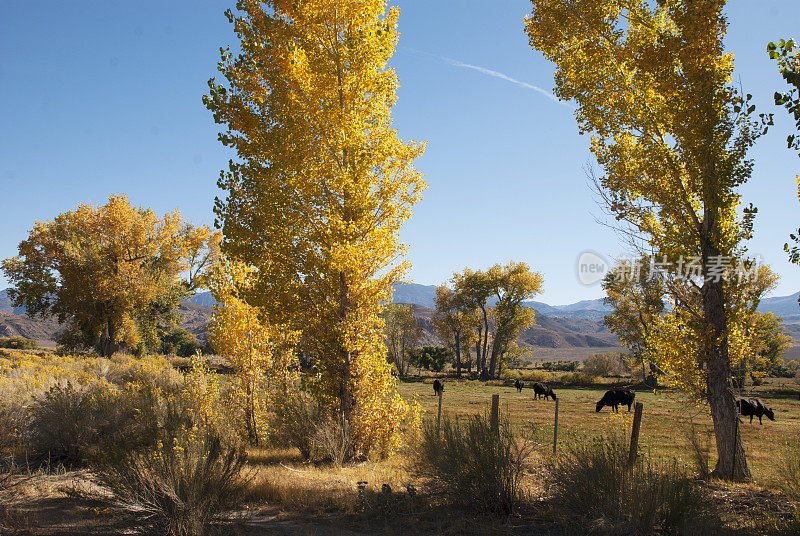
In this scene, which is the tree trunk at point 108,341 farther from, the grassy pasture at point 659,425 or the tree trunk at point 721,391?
the tree trunk at point 721,391

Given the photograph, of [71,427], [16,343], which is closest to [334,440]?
[71,427]

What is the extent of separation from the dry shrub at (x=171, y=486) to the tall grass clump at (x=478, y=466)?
313cm

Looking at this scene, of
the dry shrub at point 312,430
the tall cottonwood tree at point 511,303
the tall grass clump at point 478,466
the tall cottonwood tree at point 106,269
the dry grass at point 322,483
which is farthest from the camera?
the tall cottonwood tree at point 511,303

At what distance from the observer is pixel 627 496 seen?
5.47 metres

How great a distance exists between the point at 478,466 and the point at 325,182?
6265 millimetres

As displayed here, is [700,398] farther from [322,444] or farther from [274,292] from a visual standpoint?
[274,292]

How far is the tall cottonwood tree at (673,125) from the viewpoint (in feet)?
29.4

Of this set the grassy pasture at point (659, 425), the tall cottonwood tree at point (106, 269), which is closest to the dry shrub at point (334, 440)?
the grassy pasture at point (659, 425)

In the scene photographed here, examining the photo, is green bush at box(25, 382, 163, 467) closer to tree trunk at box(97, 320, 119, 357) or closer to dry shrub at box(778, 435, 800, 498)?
dry shrub at box(778, 435, 800, 498)

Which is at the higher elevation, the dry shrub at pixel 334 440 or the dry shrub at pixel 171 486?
the dry shrub at pixel 171 486

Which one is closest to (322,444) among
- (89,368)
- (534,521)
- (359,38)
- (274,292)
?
(274,292)

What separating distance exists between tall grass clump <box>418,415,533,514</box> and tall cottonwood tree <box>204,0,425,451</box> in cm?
323

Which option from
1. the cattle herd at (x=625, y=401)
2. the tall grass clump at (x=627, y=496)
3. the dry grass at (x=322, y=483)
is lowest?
the cattle herd at (x=625, y=401)

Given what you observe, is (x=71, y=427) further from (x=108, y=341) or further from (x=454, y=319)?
(x=454, y=319)
